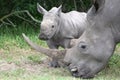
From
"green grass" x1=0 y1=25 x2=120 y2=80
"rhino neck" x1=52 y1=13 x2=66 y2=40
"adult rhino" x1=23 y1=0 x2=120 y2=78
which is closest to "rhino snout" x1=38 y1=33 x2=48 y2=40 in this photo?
→ "rhino neck" x1=52 y1=13 x2=66 y2=40

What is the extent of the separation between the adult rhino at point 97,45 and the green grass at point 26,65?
235 mm

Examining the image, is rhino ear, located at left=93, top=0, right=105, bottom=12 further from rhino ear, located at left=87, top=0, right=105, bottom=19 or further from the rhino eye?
the rhino eye

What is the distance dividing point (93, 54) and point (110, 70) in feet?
4.18

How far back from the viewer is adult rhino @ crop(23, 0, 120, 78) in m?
7.16

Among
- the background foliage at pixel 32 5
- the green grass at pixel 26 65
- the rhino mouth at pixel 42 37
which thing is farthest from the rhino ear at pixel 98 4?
the background foliage at pixel 32 5

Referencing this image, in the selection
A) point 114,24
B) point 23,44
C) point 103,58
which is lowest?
point 23,44

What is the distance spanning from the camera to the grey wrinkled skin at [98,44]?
7.16 m

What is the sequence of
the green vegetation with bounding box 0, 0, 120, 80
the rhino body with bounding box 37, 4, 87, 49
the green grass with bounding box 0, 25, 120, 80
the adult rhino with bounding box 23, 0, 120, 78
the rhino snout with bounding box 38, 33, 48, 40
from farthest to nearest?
the rhino body with bounding box 37, 4, 87, 49 < the rhino snout with bounding box 38, 33, 48, 40 < the green vegetation with bounding box 0, 0, 120, 80 < the green grass with bounding box 0, 25, 120, 80 < the adult rhino with bounding box 23, 0, 120, 78

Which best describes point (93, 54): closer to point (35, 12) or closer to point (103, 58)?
point (103, 58)

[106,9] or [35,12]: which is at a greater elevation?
[106,9]

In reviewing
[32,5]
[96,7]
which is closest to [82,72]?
[96,7]

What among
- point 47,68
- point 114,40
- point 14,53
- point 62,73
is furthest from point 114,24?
point 14,53

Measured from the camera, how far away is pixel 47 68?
28.1ft

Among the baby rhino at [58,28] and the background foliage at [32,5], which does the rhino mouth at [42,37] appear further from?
the background foliage at [32,5]
